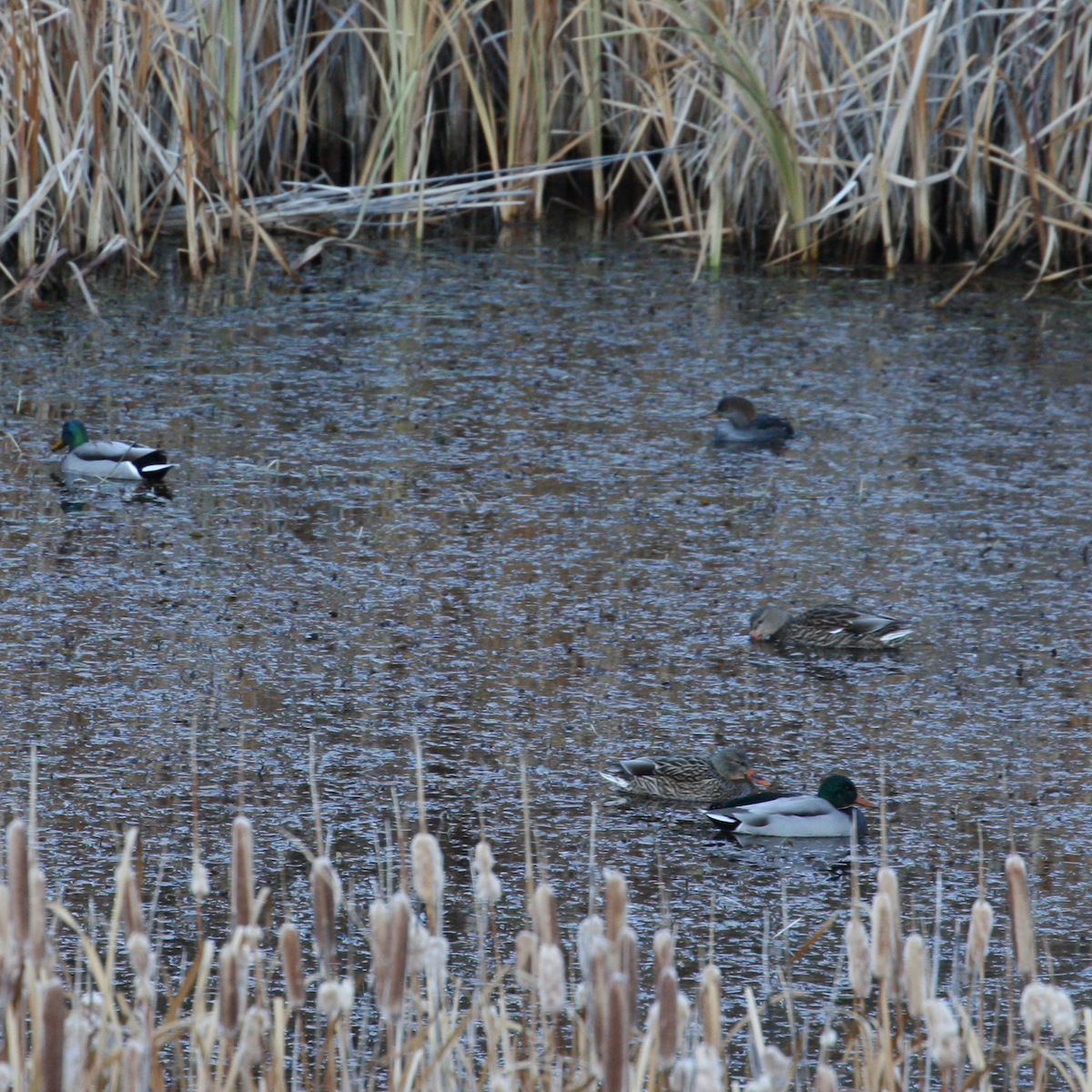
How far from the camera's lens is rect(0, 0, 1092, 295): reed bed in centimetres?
959

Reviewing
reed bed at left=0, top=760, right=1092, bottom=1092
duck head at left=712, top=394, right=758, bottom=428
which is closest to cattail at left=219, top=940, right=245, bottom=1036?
reed bed at left=0, top=760, right=1092, bottom=1092

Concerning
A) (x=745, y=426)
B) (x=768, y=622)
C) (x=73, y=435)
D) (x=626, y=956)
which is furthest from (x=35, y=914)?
(x=745, y=426)

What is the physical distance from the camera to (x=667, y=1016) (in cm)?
196

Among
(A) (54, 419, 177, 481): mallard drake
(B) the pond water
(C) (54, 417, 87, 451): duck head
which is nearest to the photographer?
(B) the pond water

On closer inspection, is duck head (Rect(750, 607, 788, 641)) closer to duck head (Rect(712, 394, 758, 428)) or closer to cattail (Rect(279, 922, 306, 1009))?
duck head (Rect(712, 394, 758, 428))

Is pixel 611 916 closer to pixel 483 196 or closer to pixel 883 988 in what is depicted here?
pixel 883 988

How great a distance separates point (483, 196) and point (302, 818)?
7.07m

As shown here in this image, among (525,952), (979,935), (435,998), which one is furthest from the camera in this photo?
(435,998)

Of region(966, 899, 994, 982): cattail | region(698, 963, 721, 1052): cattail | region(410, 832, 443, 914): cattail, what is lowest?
region(698, 963, 721, 1052): cattail

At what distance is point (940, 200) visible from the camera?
11.5 metres

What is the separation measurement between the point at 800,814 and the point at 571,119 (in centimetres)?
766

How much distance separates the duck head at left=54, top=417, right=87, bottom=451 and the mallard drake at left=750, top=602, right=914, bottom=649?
2980mm

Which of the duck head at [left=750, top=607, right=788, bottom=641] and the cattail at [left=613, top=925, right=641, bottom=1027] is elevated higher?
the cattail at [left=613, top=925, right=641, bottom=1027]

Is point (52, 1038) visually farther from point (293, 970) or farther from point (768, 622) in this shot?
point (768, 622)
